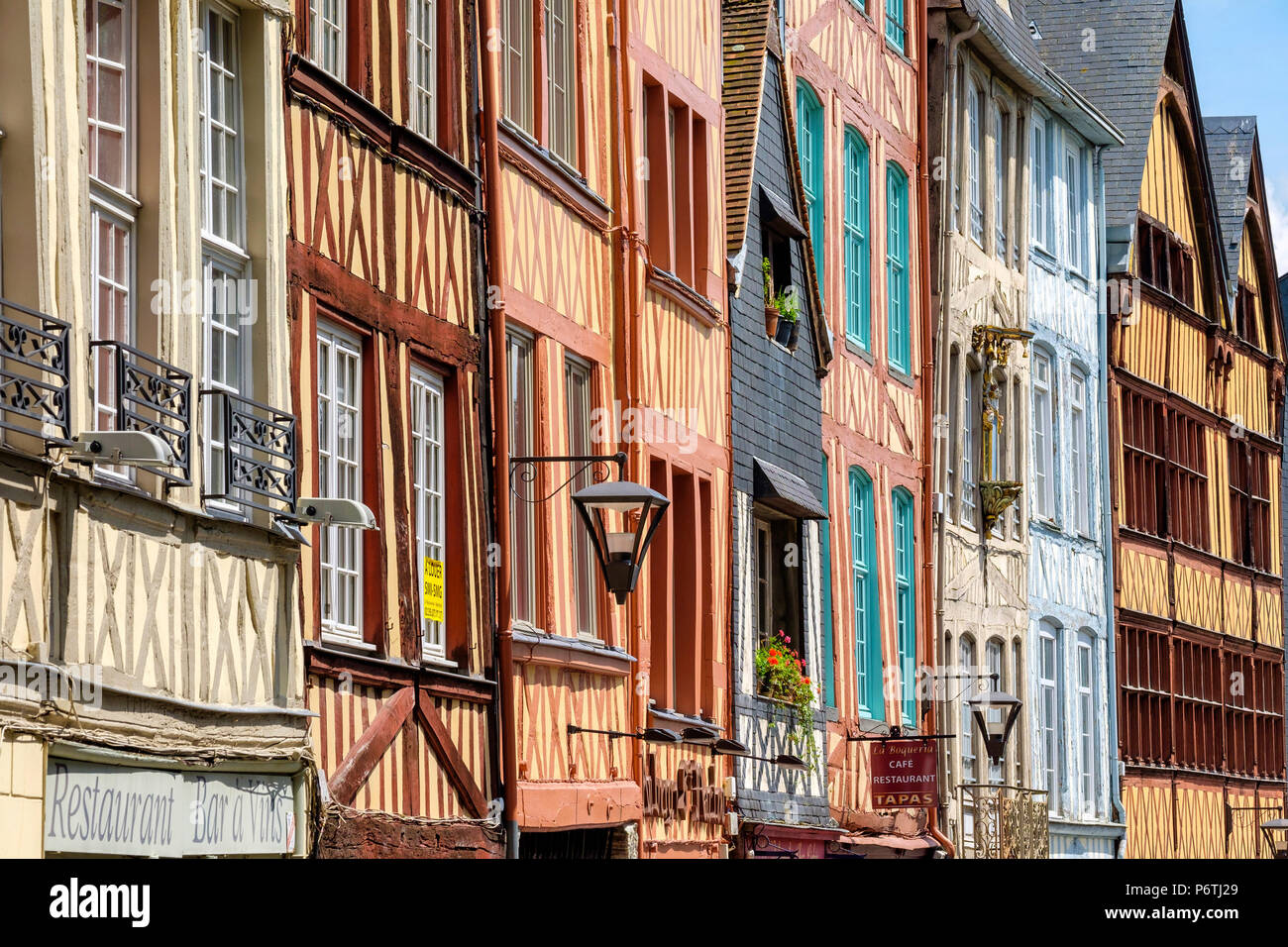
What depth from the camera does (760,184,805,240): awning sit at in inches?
756

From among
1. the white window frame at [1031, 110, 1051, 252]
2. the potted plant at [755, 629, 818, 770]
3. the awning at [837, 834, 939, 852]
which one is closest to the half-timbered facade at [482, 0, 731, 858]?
the potted plant at [755, 629, 818, 770]

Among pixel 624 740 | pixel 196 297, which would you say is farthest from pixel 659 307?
pixel 196 297

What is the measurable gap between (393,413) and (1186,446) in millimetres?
22133

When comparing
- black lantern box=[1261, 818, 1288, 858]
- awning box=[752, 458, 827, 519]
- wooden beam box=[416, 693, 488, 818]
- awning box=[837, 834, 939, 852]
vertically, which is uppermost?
awning box=[752, 458, 827, 519]

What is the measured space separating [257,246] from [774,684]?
903cm

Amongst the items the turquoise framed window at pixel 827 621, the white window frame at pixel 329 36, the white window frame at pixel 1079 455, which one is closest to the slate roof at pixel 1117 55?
the white window frame at pixel 1079 455

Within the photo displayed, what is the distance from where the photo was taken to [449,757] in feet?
41.8

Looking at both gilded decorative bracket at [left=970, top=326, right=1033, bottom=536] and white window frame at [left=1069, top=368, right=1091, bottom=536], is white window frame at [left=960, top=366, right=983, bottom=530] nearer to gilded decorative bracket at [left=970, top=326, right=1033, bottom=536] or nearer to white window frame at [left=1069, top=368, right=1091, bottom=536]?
gilded decorative bracket at [left=970, top=326, right=1033, bottom=536]

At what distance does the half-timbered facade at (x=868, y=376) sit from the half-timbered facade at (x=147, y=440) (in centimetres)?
978

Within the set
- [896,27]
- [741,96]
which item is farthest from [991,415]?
[741,96]

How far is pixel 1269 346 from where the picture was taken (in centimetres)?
3688

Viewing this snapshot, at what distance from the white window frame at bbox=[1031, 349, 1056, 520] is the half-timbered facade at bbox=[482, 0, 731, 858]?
9.93 meters

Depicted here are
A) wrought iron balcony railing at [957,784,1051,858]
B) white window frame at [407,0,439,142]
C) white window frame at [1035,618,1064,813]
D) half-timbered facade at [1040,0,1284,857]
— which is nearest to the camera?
white window frame at [407,0,439,142]

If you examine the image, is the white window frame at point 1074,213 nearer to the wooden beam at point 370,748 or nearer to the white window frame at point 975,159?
the white window frame at point 975,159
